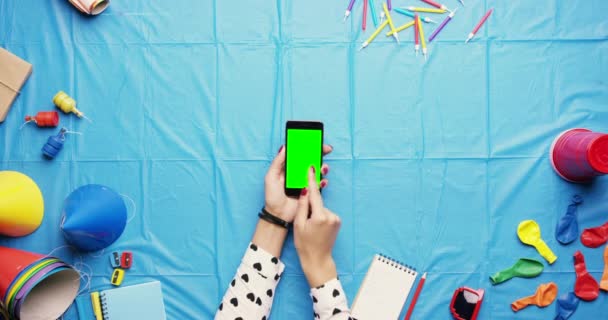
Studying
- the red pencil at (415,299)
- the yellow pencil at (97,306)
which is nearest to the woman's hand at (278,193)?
the red pencil at (415,299)

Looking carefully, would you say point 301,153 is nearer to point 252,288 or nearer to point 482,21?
point 252,288

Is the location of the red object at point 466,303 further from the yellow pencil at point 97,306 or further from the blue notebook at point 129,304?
the yellow pencil at point 97,306

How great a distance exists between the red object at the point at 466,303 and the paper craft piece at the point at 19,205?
107 cm

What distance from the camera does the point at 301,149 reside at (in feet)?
3.81

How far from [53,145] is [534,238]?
1239 millimetres

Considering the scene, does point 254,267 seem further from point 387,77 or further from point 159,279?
point 387,77

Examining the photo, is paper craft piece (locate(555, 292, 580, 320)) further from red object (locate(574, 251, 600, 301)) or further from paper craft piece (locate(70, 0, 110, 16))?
paper craft piece (locate(70, 0, 110, 16))

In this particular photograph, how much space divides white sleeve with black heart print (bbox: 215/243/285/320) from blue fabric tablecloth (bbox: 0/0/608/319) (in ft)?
0.25

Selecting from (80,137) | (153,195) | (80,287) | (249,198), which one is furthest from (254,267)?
(80,137)

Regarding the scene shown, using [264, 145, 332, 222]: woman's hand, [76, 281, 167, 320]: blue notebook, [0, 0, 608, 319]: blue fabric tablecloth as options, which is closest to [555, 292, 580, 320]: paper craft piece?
[0, 0, 608, 319]: blue fabric tablecloth

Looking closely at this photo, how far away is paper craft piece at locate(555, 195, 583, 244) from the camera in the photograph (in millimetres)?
1224

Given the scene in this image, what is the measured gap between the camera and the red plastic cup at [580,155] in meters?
1.10

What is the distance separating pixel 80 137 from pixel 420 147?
0.88 metres

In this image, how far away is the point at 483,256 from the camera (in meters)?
1.22
